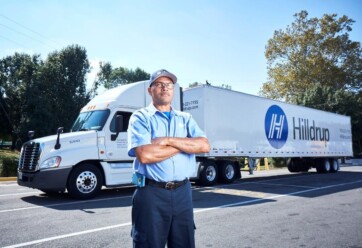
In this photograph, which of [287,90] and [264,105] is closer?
[264,105]

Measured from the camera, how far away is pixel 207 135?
1202 cm

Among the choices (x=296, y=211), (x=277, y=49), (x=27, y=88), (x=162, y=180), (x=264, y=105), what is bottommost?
(x=296, y=211)

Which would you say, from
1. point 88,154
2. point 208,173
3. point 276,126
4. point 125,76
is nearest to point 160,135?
point 88,154

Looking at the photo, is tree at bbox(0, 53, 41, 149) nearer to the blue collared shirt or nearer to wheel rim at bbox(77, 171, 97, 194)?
wheel rim at bbox(77, 171, 97, 194)

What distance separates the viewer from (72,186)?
8.53 meters

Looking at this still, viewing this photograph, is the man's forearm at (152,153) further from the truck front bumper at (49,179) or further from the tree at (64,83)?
the tree at (64,83)

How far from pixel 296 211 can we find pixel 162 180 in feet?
17.3

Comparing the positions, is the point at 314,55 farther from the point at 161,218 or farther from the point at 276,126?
the point at 161,218

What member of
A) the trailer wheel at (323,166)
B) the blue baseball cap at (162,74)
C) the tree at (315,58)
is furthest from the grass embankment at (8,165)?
the tree at (315,58)

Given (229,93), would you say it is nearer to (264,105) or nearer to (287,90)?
(264,105)

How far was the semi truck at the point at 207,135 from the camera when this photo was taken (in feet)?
28.0

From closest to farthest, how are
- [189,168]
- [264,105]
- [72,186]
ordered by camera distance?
[189,168] → [72,186] → [264,105]

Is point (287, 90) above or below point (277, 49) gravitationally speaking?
below

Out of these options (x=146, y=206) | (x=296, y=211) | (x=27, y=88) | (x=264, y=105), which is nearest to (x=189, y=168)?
(x=146, y=206)
